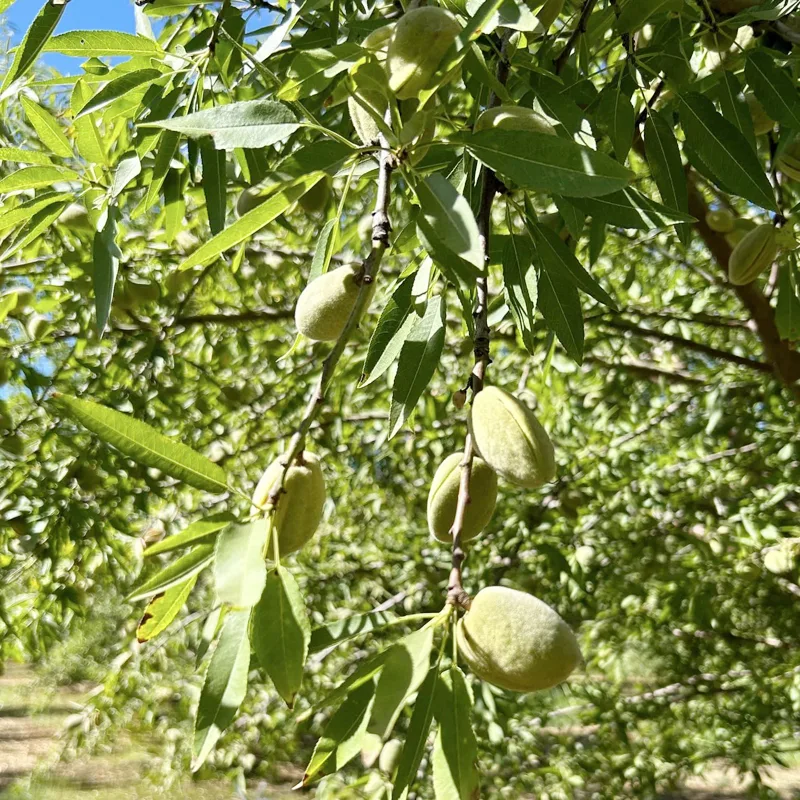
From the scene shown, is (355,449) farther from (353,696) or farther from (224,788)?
(224,788)

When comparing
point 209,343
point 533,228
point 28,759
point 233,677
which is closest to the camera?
point 233,677

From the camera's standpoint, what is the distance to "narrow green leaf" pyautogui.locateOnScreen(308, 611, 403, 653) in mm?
833

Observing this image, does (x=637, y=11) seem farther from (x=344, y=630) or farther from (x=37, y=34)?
(x=344, y=630)

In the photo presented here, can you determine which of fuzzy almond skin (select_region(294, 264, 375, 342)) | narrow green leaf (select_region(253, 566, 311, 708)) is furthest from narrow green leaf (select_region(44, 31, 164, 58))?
narrow green leaf (select_region(253, 566, 311, 708))

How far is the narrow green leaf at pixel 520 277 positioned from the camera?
972 mm

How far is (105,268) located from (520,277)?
1.73 feet

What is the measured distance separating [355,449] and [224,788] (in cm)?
579

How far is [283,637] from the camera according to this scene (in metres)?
0.59

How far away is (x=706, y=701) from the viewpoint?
343cm

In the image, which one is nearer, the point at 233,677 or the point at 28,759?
the point at 233,677

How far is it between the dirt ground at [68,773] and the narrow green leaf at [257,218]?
3.58 metres

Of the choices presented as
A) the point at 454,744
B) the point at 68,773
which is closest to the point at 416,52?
the point at 454,744

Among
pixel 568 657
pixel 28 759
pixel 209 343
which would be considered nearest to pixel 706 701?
pixel 209 343

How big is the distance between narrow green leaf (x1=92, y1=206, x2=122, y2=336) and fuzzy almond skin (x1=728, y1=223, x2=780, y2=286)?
1055 mm
